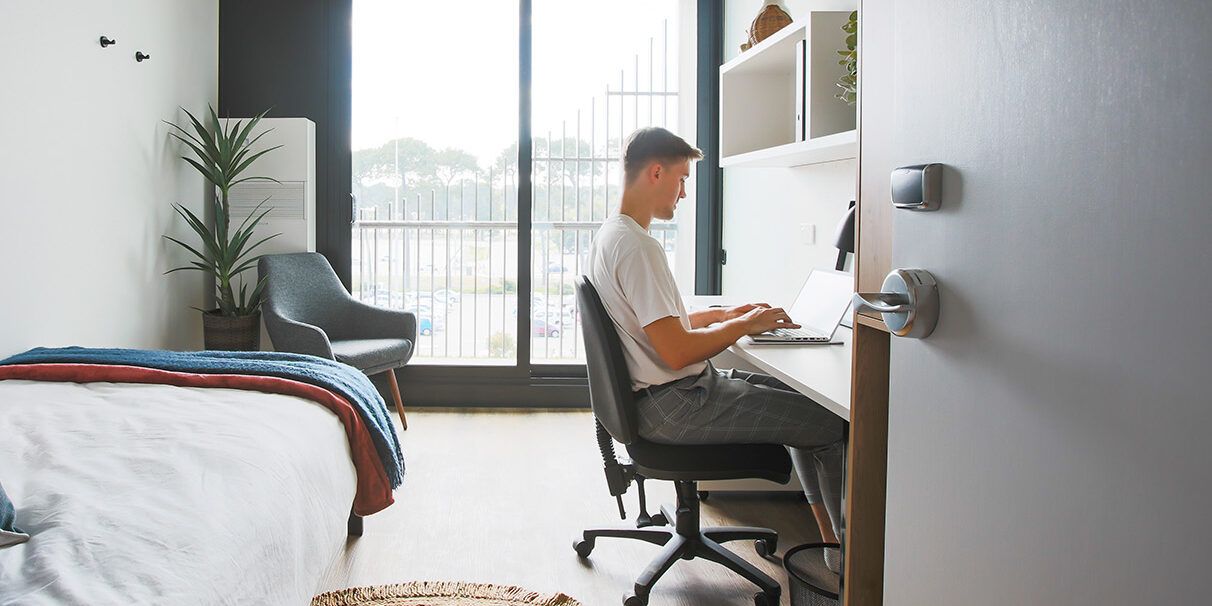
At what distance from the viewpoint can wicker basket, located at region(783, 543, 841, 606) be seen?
5.76 feet

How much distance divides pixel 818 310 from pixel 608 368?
2.69 feet

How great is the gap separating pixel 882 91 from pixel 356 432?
5.32 ft

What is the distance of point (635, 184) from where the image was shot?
2.39 meters

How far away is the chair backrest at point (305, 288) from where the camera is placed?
4215 millimetres

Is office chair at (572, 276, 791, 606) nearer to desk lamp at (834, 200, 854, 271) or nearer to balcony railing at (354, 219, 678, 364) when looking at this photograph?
desk lamp at (834, 200, 854, 271)

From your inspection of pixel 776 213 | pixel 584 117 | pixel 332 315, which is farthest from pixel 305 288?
pixel 776 213

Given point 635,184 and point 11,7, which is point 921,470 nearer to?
point 635,184

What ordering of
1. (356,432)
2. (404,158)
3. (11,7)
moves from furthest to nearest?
(404,158), (11,7), (356,432)

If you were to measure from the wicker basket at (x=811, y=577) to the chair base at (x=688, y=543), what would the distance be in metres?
0.19

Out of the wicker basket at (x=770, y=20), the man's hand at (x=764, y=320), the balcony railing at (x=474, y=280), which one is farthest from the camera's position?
the balcony railing at (x=474, y=280)

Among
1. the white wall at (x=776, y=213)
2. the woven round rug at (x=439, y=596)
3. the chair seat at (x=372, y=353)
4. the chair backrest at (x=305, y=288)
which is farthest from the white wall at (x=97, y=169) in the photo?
the white wall at (x=776, y=213)

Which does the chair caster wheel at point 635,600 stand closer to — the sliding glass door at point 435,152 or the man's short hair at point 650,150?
the man's short hair at point 650,150

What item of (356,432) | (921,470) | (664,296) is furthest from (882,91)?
(356,432)

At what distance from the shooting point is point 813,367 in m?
2.05
